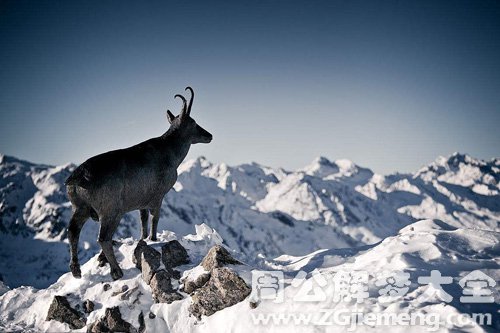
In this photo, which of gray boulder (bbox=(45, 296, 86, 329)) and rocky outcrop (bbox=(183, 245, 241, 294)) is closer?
rocky outcrop (bbox=(183, 245, 241, 294))

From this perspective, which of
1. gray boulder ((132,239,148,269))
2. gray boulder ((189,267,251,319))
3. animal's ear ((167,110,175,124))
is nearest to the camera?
gray boulder ((189,267,251,319))

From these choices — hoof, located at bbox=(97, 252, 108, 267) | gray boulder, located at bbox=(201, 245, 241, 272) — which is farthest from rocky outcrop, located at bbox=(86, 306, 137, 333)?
gray boulder, located at bbox=(201, 245, 241, 272)

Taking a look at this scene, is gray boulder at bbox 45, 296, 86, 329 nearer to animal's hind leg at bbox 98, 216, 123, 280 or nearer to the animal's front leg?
animal's hind leg at bbox 98, 216, 123, 280

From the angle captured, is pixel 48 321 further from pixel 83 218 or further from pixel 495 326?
pixel 495 326

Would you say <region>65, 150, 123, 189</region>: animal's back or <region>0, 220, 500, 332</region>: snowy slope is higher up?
<region>65, 150, 123, 189</region>: animal's back

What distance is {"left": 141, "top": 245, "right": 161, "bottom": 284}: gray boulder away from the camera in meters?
10.9

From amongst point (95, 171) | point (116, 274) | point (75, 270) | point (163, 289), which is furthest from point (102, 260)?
point (95, 171)

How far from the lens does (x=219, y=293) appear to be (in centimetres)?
969

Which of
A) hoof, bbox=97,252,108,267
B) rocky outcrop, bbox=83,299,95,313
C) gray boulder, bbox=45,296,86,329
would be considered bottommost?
gray boulder, bbox=45,296,86,329

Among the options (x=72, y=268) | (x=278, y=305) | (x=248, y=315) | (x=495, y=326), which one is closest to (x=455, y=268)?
(x=495, y=326)

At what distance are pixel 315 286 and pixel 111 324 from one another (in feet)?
19.9

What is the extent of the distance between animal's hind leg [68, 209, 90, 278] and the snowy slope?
0.41 metres

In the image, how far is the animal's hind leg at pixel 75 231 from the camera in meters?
10.7

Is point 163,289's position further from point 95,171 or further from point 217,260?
point 95,171
